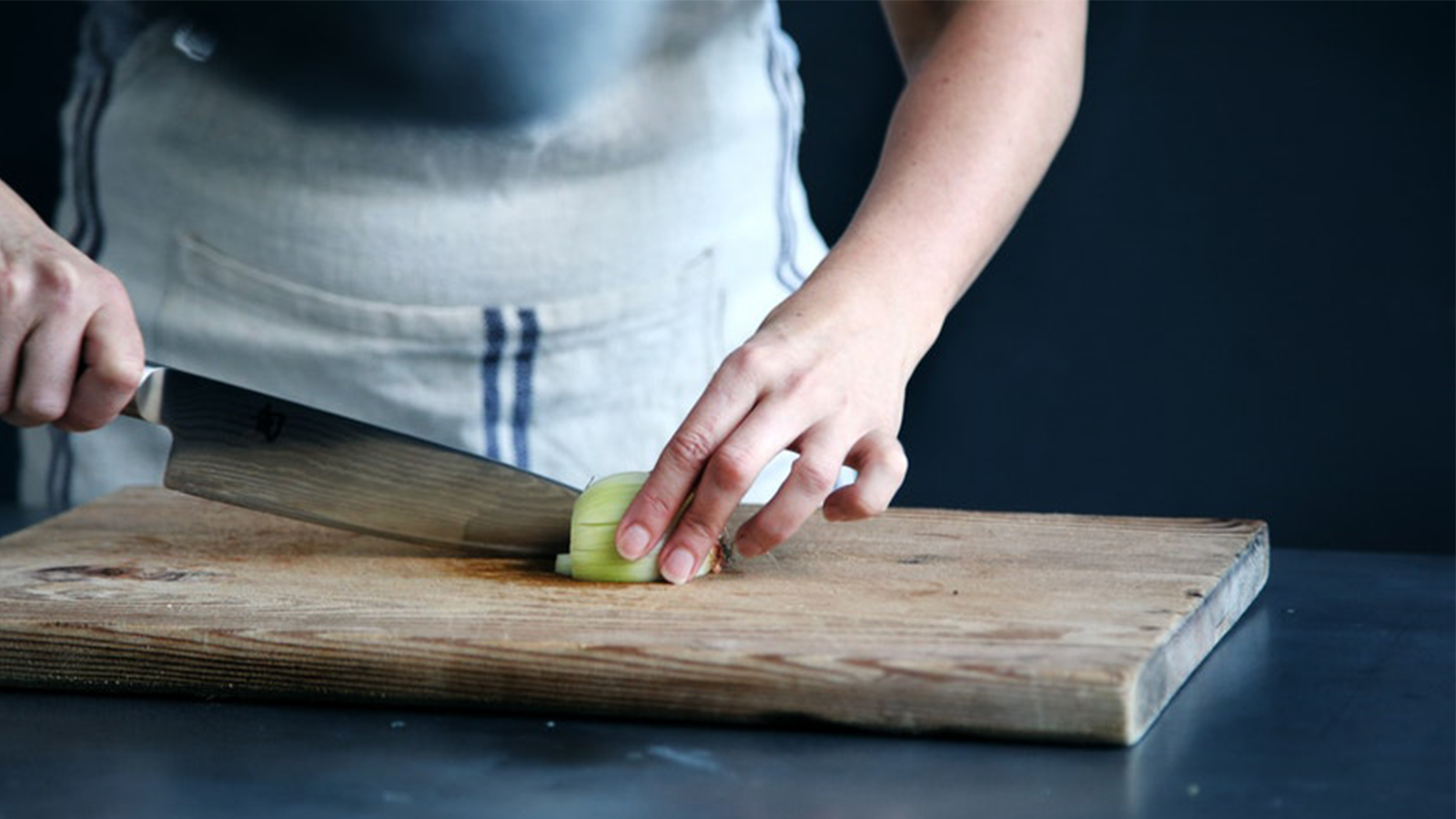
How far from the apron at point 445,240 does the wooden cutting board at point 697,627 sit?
0.74ft

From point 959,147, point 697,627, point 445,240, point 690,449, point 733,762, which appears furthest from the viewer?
point 445,240

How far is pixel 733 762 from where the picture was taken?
739 millimetres

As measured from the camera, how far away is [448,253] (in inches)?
49.4

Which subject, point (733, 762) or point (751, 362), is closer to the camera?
→ point (733, 762)

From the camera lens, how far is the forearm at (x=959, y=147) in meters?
1.09

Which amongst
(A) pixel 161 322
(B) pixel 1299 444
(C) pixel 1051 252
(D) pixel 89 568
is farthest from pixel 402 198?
(B) pixel 1299 444

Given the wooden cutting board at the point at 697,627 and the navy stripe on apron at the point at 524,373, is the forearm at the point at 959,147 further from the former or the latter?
the navy stripe on apron at the point at 524,373

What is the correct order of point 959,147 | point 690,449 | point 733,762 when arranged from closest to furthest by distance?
1. point 733,762
2. point 690,449
3. point 959,147

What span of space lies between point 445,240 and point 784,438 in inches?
15.0

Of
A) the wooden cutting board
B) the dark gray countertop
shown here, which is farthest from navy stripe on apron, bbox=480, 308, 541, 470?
the dark gray countertop

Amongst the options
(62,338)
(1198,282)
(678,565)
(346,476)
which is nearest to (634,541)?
(678,565)

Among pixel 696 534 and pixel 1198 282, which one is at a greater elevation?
pixel 696 534

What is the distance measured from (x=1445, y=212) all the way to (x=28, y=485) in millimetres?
1343

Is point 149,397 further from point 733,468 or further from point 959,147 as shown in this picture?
point 959,147
